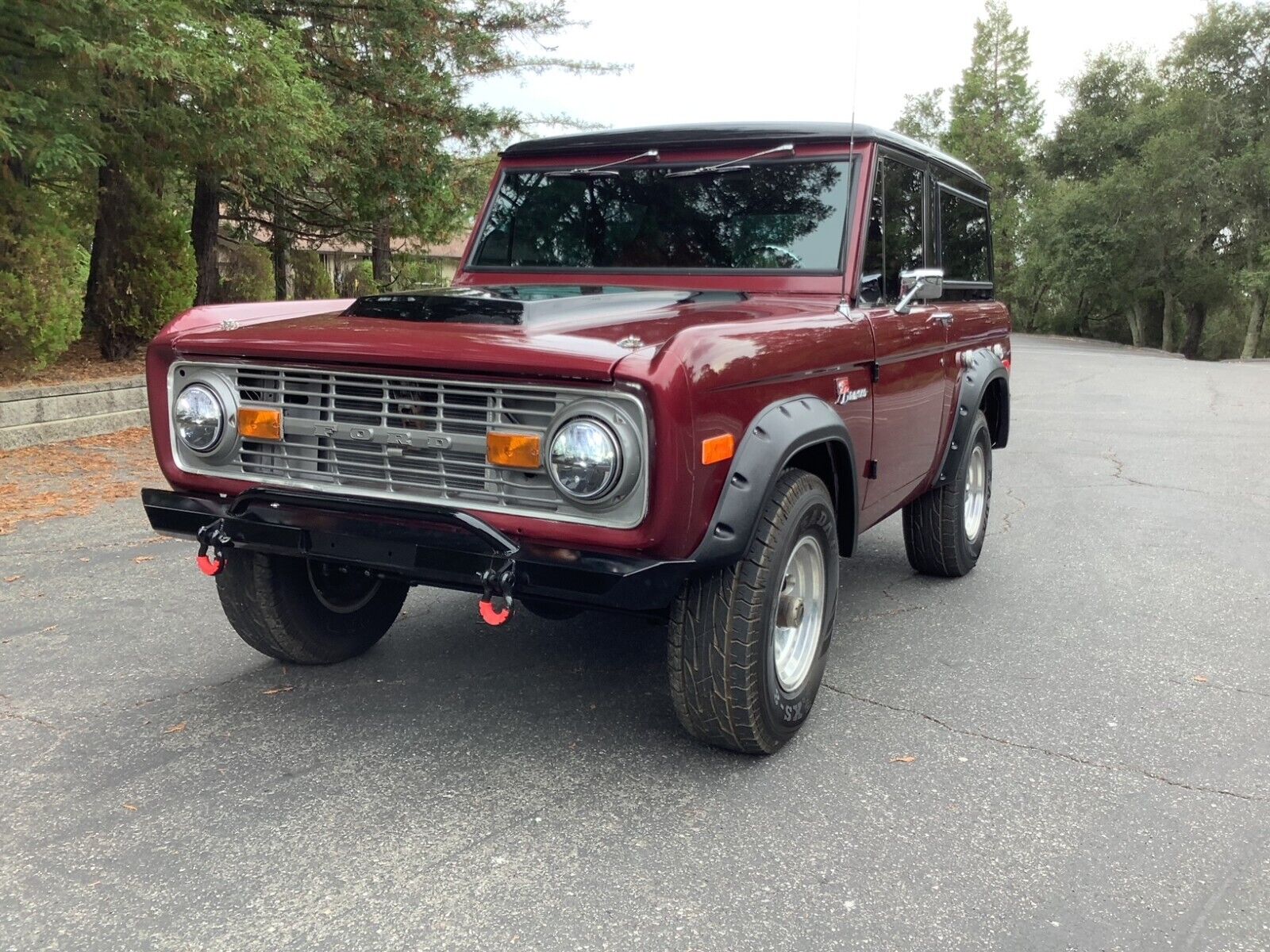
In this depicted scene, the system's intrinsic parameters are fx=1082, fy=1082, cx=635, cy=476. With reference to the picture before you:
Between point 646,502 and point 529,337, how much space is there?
1.82 feet

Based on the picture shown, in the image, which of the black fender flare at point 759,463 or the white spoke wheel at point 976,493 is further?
the white spoke wheel at point 976,493

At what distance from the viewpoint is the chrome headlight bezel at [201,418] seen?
328 centimetres

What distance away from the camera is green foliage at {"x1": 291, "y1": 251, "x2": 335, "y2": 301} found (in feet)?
59.1

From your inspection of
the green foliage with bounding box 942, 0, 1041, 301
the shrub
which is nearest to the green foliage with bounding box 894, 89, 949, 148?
the green foliage with bounding box 942, 0, 1041, 301

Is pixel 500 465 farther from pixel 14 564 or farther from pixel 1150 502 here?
pixel 1150 502

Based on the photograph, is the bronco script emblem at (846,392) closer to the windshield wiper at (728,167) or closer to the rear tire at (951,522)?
the windshield wiper at (728,167)

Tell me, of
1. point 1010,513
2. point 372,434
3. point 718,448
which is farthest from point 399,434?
point 1010,513

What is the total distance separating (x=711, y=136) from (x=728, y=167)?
0.46ft

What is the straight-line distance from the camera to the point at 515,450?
285cm

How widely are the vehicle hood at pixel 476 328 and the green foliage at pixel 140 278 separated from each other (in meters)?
7.99

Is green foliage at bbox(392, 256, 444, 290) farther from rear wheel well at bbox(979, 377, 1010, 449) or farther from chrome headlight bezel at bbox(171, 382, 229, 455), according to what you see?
chrome headlight bezel at bbox(171, 382, 229, 455)

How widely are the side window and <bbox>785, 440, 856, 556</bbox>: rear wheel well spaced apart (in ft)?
2.46

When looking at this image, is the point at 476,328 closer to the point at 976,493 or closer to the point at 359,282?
the point at 976,493

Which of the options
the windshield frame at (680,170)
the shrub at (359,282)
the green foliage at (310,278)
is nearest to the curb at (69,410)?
the shrub at (359,282)
